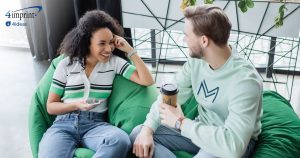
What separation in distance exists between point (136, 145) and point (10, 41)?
257 centimetres

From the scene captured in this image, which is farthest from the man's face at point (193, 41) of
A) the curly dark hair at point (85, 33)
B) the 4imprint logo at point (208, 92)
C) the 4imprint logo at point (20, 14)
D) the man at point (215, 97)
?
the 4imprint logo at point (20, 14)

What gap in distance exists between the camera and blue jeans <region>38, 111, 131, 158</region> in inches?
60.9

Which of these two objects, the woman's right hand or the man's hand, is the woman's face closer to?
the woman's right hand

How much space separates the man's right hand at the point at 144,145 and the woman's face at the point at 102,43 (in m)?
0.44

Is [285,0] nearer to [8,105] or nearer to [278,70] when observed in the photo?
[278,70]

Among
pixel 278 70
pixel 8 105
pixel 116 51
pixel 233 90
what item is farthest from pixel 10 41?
pixel 233 90

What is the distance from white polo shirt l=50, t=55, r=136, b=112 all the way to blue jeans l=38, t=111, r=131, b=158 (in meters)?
0.08

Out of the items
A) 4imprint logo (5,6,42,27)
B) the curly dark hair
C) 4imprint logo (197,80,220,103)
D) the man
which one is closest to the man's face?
the man

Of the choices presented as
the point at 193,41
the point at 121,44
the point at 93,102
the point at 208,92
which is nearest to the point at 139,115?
the point at 93,102

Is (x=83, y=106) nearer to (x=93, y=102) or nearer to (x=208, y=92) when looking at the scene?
(x=93, y=102)

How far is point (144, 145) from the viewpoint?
1.51 meters

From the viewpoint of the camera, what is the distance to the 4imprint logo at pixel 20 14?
3059 mm

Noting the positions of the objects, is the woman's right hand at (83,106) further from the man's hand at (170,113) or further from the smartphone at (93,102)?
the man's hand at (170,113)

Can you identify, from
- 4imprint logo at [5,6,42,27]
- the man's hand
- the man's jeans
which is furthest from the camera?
4imprint logo at [5,6,42,27]
